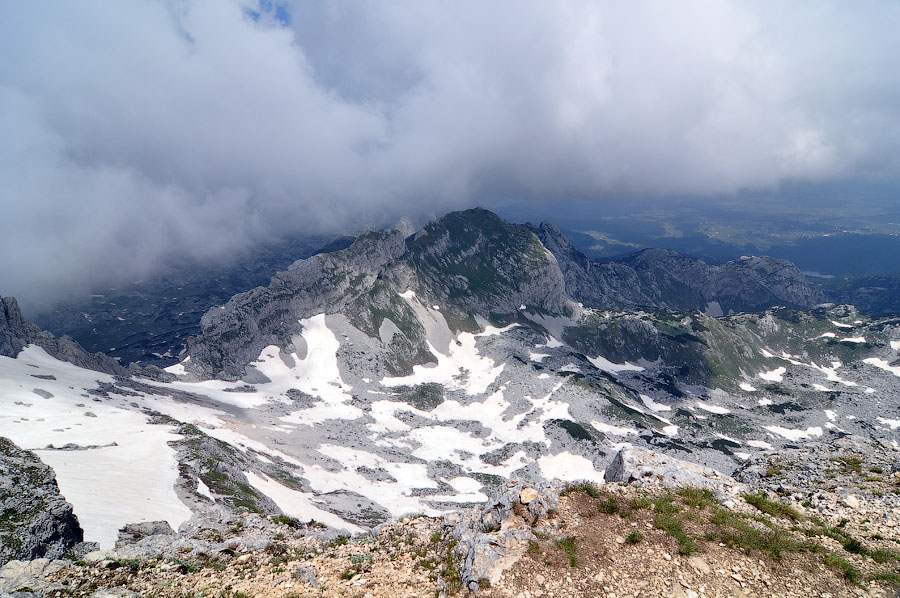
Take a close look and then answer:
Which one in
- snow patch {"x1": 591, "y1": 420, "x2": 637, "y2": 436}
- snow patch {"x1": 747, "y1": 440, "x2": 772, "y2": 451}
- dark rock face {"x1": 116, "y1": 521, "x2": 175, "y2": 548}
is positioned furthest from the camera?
snow patch {"x1": 747, "y1": 440, "x2": 772, "y2": 451}

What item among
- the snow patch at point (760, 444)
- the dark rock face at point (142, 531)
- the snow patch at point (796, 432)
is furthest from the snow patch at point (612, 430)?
the dark rock face at point (142, 531)

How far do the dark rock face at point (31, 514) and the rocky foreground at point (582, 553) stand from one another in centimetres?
752

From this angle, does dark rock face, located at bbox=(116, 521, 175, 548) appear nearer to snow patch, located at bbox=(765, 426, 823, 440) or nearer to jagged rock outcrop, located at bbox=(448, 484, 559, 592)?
jagged rock outcrop, located at bbox=(448, 484, 559, 592)

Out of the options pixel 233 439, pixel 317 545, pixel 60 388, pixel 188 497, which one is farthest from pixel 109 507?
pixel 60 388

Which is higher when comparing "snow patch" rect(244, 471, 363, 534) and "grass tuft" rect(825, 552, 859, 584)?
"grass tuft" rect(825, 552, 859, 584)

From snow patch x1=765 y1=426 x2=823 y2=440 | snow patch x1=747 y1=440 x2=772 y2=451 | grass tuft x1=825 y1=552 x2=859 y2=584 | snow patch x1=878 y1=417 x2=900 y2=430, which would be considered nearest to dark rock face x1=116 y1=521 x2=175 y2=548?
grass tuft x1=825 y1=552 x2=859 y2=584

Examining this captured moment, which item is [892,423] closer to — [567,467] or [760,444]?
[760,444]

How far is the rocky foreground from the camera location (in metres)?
14.8

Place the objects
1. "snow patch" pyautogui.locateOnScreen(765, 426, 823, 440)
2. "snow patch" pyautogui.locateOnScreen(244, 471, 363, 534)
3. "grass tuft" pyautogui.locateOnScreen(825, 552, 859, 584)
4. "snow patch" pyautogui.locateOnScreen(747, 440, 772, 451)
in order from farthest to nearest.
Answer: "snow patch" pyautogui.locateOnScreen(765, 426, 823, 440) → "snow patch" pyautogui.locateOnScreen(747, 440, 772, 451) → "snow patch" pyautogui.locateOnScreen(244, 471, 363, 534) → "grass tuft" pyautogui.locateOnScreen(825, 552, 859, 584)

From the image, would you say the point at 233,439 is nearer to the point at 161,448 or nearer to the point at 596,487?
the point at 161,448

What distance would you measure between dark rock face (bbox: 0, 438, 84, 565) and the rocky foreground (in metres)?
7.52

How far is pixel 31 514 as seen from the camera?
27031 millimetres

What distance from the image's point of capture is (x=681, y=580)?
Answer: 14.6 m

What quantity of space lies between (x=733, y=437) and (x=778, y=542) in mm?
217518
